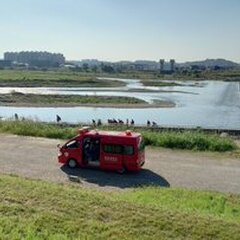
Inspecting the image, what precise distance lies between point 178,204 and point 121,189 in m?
3.72

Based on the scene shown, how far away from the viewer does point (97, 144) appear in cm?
1819

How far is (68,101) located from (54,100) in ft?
7.94

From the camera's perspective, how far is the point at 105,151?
59.3 feet

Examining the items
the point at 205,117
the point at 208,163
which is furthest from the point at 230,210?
the point at 205,117

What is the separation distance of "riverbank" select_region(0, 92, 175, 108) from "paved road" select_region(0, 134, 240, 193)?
50.7 metres

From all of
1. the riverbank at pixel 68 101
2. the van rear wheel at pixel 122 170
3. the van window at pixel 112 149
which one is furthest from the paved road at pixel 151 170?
the riverbank at pixel 68 101

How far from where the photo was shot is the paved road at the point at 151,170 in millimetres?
16531

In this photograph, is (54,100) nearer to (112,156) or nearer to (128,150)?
(112,156)

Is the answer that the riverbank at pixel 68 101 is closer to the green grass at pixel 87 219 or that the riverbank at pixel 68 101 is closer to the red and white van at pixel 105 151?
the red and white van at pixel 105 151

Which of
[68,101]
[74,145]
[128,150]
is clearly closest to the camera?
[128,150]

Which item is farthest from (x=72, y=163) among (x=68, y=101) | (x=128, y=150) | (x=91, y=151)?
(x=68, y=101)

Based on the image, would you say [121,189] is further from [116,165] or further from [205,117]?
[205,117]

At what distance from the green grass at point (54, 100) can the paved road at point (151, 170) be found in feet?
171

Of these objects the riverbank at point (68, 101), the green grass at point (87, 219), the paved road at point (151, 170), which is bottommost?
the riverbank at point (68, 101)
